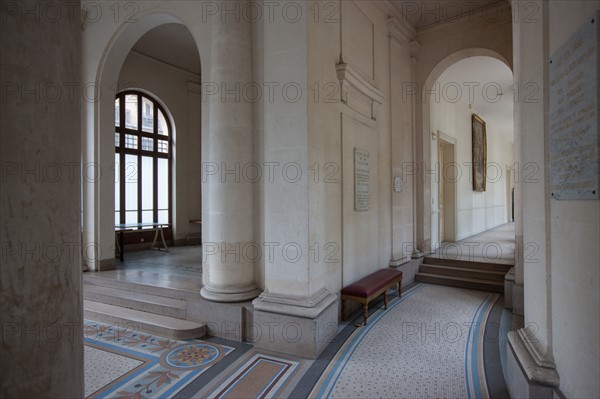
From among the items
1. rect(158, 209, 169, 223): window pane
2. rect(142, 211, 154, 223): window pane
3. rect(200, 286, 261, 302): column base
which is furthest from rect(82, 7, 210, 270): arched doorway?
rect(200, 286, 261, 302): column base

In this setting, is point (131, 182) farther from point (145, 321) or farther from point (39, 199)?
point (39, 199)

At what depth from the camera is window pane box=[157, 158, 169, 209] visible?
32.3ft

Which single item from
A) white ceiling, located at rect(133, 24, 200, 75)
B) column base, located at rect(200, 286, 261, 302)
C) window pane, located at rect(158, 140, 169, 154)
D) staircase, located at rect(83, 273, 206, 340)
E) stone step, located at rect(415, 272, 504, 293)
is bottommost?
stone step, located at rect(415, 272, 504, 293)

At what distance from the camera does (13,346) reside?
0.97 m

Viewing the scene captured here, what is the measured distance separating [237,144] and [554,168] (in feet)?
10.9

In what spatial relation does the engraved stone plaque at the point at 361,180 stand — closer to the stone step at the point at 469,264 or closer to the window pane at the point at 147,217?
the stone step at the point at 469,264

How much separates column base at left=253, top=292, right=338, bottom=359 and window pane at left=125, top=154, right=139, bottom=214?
664 centimetres

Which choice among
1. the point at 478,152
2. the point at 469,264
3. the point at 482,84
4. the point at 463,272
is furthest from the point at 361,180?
the point at 478,152

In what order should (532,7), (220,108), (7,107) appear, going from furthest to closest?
(220,108)
(532,7)
(7,107)

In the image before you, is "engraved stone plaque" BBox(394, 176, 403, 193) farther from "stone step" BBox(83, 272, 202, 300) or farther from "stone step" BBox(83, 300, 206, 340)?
"stone step" BBox(83, 300, 206, 340)

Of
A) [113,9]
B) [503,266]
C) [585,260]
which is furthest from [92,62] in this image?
[503,266]

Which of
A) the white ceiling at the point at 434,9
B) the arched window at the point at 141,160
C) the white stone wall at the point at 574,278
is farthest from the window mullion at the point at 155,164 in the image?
the white stone wall at the point at 574,278

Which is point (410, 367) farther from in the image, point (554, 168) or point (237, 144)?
point (237, 144)

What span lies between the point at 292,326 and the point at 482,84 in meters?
10.0
